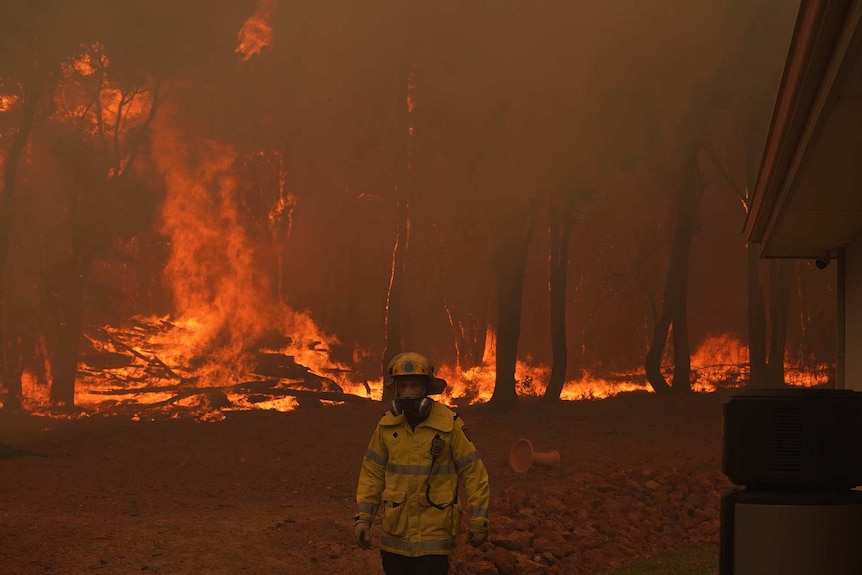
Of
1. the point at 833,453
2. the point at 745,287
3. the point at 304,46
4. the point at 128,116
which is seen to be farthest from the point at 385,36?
the point at 833,453

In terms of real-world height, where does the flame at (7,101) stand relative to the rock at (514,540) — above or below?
above

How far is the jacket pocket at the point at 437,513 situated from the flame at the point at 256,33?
97.6 ft

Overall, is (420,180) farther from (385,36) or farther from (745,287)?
(745,287)

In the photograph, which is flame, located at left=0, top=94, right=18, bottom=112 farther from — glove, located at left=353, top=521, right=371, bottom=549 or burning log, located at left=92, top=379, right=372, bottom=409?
glove, located at left=353, top=521, right=371, bottom=549

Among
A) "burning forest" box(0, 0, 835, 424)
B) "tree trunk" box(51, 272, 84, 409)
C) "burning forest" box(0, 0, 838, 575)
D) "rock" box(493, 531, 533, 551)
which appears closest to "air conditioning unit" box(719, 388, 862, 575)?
"rock" box(493, 531, 533, 551)

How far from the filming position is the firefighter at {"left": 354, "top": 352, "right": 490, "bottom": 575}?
5.38m

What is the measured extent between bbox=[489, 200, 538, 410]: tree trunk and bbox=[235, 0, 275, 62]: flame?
1214cm

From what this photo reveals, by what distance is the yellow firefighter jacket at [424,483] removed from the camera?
212 inches

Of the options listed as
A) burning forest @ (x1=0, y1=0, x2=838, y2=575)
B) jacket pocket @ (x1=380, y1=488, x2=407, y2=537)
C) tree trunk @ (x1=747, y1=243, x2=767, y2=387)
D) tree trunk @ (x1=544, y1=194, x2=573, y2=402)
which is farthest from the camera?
burning forest @ (x1=0, y1=0, x2=838, y2=575)

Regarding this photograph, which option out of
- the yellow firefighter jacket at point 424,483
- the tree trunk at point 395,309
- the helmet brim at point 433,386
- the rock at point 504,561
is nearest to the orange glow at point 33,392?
the tree trunk at point 395,309

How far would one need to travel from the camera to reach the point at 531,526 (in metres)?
11.1

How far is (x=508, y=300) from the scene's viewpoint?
24828 mm

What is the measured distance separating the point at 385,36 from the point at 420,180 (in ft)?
15.0

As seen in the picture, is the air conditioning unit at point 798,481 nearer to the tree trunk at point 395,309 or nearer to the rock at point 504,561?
the rock at point 504,561
